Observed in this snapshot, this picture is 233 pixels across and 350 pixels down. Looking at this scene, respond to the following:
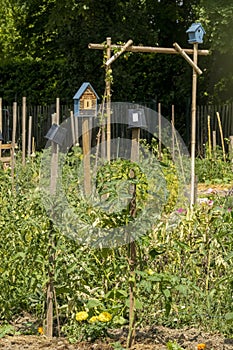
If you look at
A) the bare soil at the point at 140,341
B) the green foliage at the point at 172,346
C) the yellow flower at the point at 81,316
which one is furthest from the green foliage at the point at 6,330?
the green foliage at the point at 172,346

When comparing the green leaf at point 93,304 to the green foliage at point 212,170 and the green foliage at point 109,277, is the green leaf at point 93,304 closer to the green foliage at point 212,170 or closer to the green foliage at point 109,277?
the green foliage at point 109,277

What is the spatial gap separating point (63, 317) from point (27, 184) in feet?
12.3

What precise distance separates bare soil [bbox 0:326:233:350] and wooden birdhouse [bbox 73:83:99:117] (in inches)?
179

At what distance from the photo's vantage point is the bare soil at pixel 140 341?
4.13m

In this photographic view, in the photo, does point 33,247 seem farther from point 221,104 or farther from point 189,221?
point 221,104

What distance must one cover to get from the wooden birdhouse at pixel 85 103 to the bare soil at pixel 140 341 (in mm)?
4555

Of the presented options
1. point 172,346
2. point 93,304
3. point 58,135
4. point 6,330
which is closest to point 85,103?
point 58,135

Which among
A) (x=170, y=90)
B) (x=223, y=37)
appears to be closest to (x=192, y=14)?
(x=170, y=90)

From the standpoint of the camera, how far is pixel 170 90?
767 inches

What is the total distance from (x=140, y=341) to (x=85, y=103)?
4.91 metres

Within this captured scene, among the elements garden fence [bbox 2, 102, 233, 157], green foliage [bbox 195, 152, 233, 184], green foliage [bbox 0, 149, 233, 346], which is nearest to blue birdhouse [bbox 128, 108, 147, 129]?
green foliage [bbox 0, 149, 233, 346]

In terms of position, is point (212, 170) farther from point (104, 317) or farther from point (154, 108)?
point (104, 317)

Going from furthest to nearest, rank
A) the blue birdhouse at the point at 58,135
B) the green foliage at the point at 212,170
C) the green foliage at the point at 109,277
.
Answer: the green foliage at the point at 212,170 → the blue birdhouse at the point at 58,135 → the green foliage at the point at 109,277

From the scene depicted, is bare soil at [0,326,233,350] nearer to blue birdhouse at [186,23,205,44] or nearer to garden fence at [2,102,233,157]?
blue birdhouse at [186,23,205,44]
